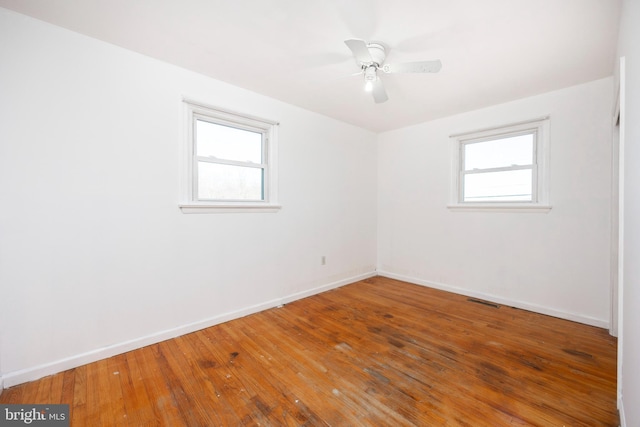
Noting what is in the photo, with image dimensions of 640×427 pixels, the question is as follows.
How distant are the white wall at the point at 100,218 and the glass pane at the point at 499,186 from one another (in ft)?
9.12

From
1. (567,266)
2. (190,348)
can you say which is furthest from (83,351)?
(567,266)

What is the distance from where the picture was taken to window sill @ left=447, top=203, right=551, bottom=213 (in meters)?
2.98

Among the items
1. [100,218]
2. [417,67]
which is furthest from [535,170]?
[100,218]

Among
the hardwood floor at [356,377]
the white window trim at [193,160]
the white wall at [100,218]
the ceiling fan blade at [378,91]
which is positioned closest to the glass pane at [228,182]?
the white window trim at [193,160]

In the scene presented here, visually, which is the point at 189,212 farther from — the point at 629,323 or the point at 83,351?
the point at 629,323

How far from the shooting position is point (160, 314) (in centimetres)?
237

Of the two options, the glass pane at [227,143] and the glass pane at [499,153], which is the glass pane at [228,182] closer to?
the glass pane at [227,143]

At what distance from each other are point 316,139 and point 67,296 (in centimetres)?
299

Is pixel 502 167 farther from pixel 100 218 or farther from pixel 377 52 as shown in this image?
pixel 100 218

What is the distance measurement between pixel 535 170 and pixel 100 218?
14.5 ft

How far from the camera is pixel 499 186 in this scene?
340cm

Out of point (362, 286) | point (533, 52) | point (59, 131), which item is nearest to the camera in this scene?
point (59, 131)

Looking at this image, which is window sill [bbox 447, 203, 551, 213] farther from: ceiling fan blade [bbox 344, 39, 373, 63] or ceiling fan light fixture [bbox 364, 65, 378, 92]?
ceiling fan blade [bbox 344, 39, 373, 63]

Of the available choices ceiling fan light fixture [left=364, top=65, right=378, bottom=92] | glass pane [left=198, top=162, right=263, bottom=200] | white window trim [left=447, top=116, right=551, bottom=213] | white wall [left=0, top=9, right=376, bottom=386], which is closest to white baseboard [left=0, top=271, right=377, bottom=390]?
white wall [left=0, top=9, right=376, bottom=386]
